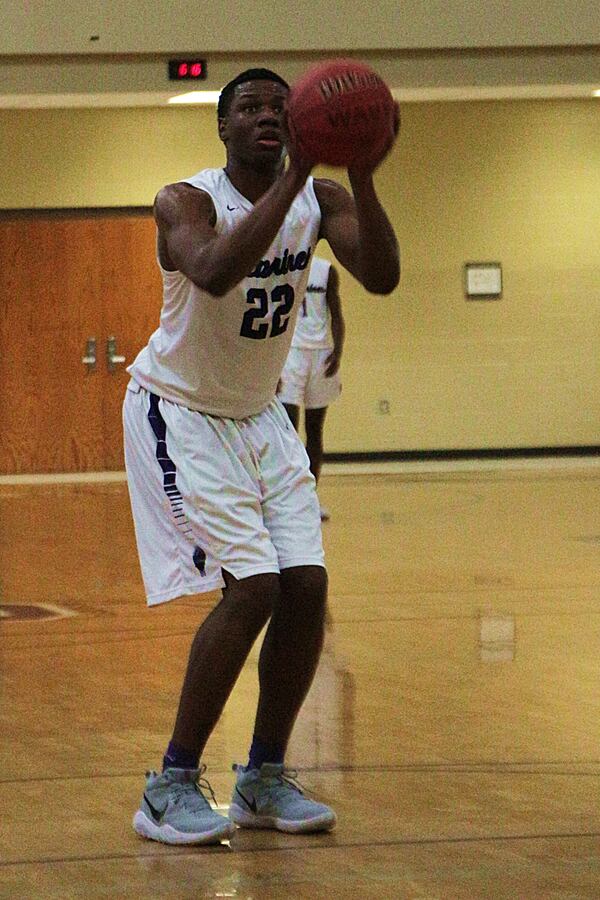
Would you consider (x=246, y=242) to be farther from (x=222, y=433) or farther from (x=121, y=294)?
(x=121, y=294)

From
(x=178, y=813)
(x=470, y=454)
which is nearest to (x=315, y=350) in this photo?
(x=470, y=454)

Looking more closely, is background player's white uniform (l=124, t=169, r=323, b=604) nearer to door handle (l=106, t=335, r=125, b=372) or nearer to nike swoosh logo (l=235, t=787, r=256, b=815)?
nike swoosh logo (l=235, t=787, r=256, b=815)

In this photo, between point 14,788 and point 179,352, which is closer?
point 179,352

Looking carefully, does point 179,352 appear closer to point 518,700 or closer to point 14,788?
point 14,788

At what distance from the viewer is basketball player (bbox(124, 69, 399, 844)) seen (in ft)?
10.1

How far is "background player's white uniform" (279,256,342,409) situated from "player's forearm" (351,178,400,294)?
5.34 meters

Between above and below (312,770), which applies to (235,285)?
above

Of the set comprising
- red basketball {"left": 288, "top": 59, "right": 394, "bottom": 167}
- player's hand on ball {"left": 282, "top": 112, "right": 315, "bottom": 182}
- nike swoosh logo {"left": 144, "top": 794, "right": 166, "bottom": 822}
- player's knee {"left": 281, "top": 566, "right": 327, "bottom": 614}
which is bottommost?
nike swoosh logo {"left": 144, "top": 794, "right": 166, "bottom": 822}

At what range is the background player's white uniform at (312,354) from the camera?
8.45 meters

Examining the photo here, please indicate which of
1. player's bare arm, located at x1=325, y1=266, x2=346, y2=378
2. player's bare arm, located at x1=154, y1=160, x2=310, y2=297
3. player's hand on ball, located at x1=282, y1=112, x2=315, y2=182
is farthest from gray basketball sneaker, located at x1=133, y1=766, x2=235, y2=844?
player's bare arm, located at x1=325, y1=266, x2=346, y2=378

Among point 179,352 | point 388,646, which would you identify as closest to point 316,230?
point 179,352

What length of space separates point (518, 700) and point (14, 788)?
5.06ft

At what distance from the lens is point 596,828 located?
10.1 feet

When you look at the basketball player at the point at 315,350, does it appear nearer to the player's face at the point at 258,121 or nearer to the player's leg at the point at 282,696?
the player's leg at the point at 282,696
